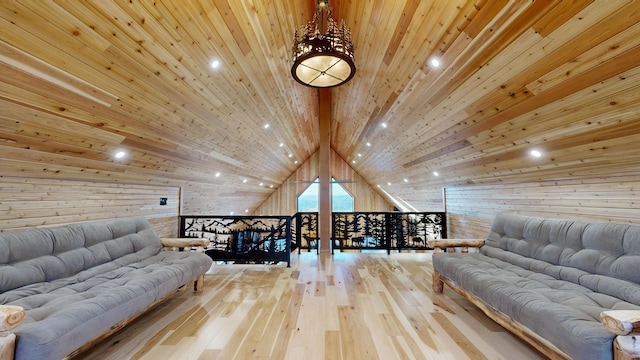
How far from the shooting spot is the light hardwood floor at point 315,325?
1.91m

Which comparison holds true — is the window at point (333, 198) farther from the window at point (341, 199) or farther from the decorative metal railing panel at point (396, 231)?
the decorative metal railing panel at point (396, 231)

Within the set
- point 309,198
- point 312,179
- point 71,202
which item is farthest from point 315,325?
point 309,198

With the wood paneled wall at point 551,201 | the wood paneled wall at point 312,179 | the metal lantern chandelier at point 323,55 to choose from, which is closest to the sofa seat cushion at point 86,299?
the metal lantern chandelier at point 323,55

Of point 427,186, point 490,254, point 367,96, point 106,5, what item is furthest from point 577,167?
point 106,5

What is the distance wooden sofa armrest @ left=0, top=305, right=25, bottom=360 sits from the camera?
1.23 m

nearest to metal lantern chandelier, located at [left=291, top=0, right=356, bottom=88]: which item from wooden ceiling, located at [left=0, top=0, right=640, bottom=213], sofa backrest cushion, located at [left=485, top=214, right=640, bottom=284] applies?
wooden ceiling, located at [left=0, top=0, right=640, bottom=213]

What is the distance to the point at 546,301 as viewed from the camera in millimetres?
1719

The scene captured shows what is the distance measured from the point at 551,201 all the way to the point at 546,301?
1745 millimetres

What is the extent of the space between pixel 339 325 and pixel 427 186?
4.08 m

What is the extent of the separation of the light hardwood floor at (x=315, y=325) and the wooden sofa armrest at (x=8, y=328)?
75 centimetres

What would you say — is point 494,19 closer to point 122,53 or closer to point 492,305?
point 492,305

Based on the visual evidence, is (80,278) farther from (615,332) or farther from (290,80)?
(615,332)

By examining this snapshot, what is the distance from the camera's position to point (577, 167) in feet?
8.02

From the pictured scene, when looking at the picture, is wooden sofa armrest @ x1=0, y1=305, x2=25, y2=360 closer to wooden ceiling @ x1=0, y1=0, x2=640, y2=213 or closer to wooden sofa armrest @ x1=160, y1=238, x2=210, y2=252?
wooden ceiling @ x1=0, y1=0, x2=640, y2=213
